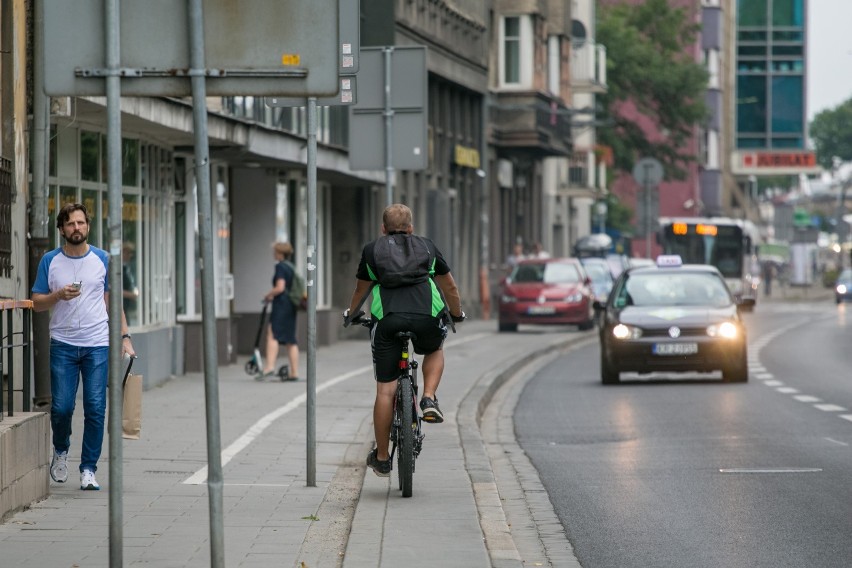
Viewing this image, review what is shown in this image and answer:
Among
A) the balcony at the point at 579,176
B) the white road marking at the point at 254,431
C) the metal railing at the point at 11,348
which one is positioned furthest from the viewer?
the balcony at the point at 579,176

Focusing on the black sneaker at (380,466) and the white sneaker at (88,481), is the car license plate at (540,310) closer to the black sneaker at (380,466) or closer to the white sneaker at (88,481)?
the black sneaker at (380,466)

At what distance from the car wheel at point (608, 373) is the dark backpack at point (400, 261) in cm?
1270

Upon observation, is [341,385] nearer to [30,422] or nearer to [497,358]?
[497,358]

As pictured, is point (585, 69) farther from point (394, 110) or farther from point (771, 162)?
point (394, 110)

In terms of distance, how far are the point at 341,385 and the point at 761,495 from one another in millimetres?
10789

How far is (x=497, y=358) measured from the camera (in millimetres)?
29297

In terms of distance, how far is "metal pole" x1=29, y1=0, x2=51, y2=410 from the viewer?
13.1 meters

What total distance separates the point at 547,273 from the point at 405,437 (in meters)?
30.6

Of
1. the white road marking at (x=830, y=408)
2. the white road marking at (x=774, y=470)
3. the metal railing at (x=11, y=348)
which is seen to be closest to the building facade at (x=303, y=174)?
the metal railing at (x=11, y=348)

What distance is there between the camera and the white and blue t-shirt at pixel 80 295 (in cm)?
1129

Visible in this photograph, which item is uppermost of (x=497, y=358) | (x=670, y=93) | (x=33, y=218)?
(x=670, y=93)

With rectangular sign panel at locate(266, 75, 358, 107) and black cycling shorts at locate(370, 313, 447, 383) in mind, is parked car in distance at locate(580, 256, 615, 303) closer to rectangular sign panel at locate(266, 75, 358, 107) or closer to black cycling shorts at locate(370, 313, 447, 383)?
rectangular sign panel at locate(266, 75, 358, 107)

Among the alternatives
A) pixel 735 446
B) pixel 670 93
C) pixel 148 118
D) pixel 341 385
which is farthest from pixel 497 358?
pixel 670 93

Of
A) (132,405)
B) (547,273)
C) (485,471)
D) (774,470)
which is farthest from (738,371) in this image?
(547,273)
